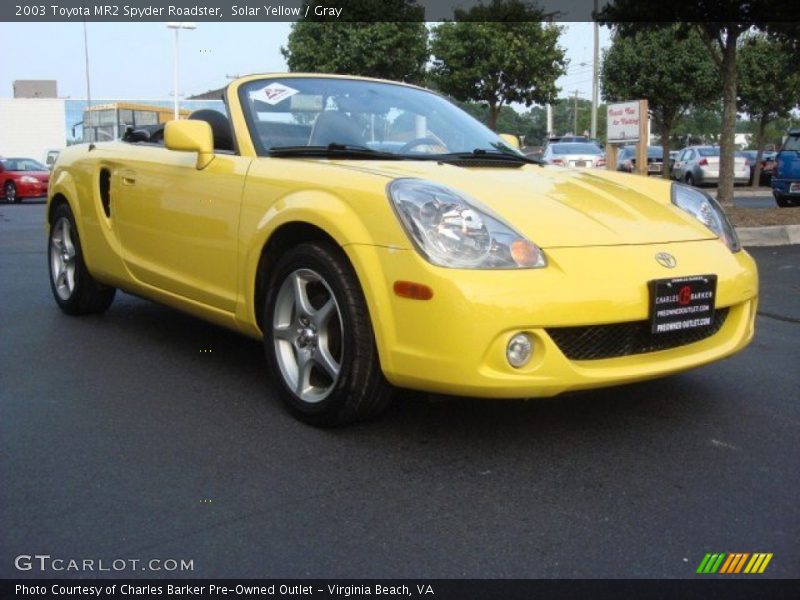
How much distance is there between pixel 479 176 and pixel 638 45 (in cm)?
2506

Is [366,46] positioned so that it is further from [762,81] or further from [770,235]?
[770,235]

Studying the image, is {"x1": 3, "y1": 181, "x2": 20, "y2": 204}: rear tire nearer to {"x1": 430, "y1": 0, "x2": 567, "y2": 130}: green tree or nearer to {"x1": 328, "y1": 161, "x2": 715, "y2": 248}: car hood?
{"x1": 430, "y1": 0, "x2": 567, "y2": 130}: green tree

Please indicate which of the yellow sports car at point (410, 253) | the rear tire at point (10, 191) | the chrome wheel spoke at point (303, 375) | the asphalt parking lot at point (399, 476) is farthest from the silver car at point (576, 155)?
the chrome wheel spoke at point (303, 375)

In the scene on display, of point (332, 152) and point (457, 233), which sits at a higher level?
point (332, 152)

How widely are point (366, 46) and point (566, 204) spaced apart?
24.0 metres

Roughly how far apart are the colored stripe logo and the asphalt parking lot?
0.10 ft

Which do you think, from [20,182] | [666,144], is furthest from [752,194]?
[20,182]

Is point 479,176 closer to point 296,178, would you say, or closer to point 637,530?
point 296,178

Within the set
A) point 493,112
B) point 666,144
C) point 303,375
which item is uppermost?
point 493,112

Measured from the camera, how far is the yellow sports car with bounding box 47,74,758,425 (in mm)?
2896

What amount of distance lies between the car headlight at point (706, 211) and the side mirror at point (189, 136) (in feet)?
6.96

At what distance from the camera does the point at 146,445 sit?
3201 millimetres

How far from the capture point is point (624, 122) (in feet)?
42.7
